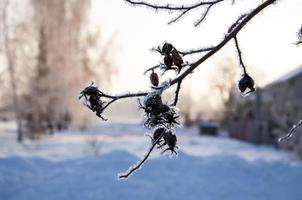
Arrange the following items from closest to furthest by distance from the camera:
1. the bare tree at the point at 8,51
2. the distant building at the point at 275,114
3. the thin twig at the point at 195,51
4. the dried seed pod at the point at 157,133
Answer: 1. the dried seed pod at the point at 157,133
2. the thin twig at the point at 195,51
3. the distant building at the point at 275,114
4. the bare tree at the point at 8,51

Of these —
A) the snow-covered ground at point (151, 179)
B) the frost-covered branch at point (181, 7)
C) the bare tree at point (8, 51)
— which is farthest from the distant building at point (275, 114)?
the frost-covered branch at point (181, 7)

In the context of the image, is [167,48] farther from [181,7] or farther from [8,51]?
[8,51]

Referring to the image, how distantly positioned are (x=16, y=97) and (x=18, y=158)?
17079 mm

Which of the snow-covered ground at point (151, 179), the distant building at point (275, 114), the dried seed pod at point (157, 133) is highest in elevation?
the distant building at point (275, 114)

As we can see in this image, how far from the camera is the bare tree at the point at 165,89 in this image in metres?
1.99

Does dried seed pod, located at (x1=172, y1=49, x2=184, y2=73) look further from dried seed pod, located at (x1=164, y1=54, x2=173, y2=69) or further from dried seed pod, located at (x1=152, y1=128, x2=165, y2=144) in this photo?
dried seed pod, located at (x1=152, y1=128, x2=165, y2=144)

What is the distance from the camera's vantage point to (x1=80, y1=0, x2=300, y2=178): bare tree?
199cm

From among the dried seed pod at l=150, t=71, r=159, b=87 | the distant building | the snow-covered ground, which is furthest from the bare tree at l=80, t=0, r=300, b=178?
the distant building

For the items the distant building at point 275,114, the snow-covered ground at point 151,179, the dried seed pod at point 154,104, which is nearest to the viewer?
the dried seed pod at point 154,104

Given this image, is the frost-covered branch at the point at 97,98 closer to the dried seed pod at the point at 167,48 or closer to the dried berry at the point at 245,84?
the dried seed pod at the point at 167,48

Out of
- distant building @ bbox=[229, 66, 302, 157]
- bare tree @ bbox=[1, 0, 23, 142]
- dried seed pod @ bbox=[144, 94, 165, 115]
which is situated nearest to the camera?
dried seed pod @ bbox=[144, 94, 165, 115]

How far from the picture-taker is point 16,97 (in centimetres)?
2745

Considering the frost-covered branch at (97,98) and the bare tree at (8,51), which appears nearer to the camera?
the frost-covered branch at (97,98)

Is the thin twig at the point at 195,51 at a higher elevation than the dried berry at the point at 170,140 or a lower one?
Result: higher
